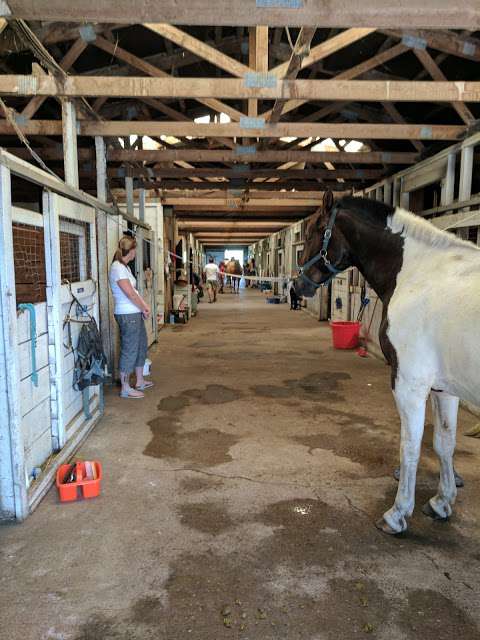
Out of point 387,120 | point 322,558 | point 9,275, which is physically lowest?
point 322,558

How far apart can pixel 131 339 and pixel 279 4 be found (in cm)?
322

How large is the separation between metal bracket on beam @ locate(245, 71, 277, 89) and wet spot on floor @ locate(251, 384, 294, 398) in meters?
3.00

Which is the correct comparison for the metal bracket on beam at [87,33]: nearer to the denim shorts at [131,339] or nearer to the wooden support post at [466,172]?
the denim shorts at [131,339]

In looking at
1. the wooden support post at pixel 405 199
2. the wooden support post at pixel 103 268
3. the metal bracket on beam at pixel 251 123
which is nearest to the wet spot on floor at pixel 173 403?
the wooden support post at pixel 103 268

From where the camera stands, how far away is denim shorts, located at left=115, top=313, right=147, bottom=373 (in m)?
4.42

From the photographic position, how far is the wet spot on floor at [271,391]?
4.85 metres

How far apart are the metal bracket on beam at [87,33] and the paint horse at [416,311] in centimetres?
254

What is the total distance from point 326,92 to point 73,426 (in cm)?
340

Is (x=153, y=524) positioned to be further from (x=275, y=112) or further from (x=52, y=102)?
(x=52, y=102)

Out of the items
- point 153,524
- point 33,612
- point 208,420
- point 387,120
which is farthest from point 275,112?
point 33,612

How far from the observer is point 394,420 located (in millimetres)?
4047

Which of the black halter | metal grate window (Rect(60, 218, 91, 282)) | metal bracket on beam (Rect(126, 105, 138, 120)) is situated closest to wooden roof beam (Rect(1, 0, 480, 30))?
the black halter

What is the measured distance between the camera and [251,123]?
440 centimetres

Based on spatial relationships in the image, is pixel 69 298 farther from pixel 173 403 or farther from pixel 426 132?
pixel 426 132
